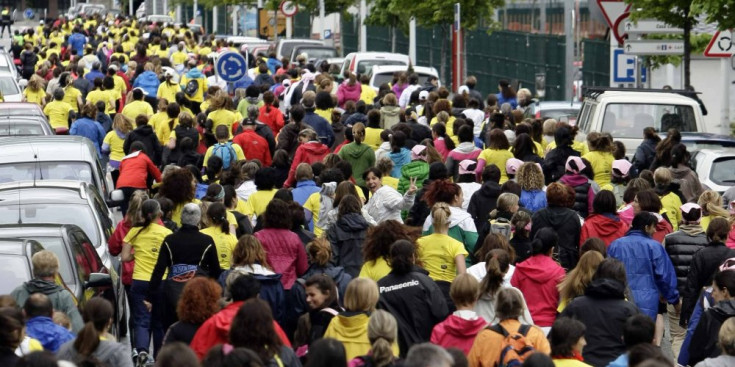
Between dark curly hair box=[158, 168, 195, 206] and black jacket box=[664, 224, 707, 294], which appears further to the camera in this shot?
dark curly hair box=[158, 168, 195, 206]

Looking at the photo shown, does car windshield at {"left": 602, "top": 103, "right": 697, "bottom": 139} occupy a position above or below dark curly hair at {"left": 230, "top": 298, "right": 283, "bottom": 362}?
above

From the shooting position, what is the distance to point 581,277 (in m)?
10.2

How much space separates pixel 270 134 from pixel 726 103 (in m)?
11.7

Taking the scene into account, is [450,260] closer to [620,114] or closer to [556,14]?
[620,114]

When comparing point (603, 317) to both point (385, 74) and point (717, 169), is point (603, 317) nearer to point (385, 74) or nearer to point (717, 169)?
point (717, 169)

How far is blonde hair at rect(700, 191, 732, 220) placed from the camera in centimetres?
1320

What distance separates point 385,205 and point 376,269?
3088 mm

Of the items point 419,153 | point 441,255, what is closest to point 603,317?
point 441,255

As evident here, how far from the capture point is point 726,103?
1110 inches

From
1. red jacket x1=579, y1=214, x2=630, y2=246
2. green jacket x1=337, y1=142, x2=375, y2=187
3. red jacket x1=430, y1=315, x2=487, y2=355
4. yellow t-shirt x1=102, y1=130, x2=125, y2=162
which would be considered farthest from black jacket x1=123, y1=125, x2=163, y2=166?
red jacket x1=430, y1=315, x2=487, y2=355

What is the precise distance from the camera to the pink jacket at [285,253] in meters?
11.7

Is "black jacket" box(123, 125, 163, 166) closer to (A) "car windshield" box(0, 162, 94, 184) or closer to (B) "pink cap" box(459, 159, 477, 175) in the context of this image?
(A) "car windshield" box(0, 162, 94, 184)

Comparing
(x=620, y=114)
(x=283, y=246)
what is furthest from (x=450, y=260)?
(x=620, y=114)

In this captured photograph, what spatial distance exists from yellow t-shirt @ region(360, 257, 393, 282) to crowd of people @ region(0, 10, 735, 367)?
15 millimetres
